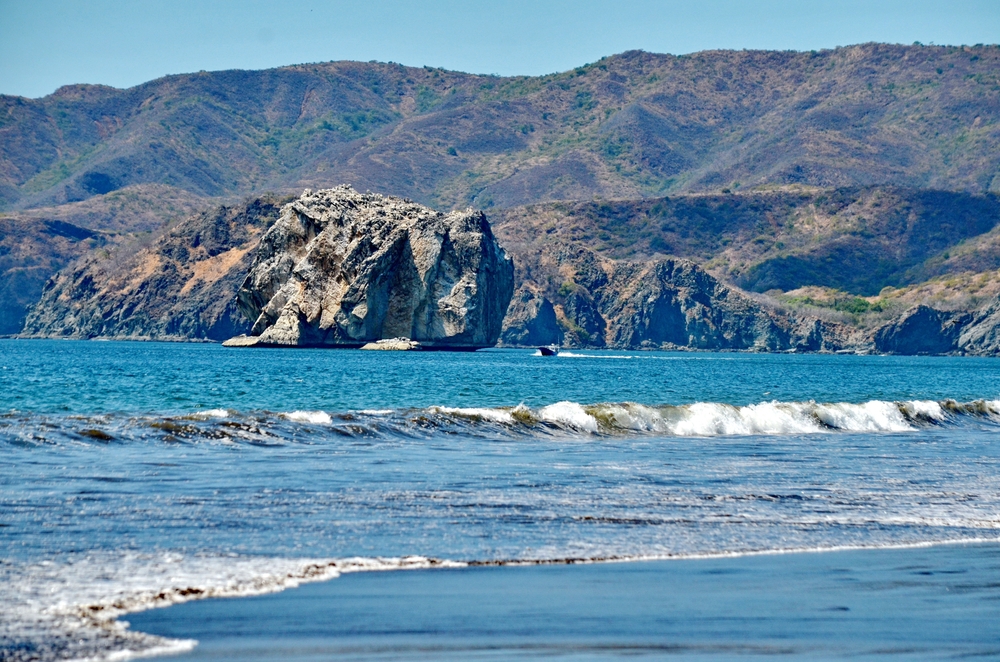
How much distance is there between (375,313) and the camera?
458 feet

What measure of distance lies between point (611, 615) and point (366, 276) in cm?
12667

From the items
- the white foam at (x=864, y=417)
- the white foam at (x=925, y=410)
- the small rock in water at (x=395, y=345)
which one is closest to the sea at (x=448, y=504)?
the white foam at (x=864, y=417)

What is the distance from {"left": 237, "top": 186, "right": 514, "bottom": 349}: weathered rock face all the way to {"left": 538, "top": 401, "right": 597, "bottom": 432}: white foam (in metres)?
101

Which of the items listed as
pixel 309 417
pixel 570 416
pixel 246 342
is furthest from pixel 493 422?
pixel 246 342

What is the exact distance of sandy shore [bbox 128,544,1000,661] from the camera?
10.3 metres

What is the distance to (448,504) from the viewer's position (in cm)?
1845

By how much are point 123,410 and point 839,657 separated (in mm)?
31759

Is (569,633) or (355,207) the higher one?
(355,207)

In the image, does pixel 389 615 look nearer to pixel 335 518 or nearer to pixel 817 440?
pixel 335 518

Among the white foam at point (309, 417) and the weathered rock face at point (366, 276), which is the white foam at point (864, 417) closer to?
the white foam at point (309, 417)

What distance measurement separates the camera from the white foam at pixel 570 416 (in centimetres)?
3588

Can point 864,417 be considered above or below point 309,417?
below

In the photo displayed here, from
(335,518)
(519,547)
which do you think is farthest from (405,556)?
(335,518)

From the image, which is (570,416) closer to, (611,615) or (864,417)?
(864,417)
